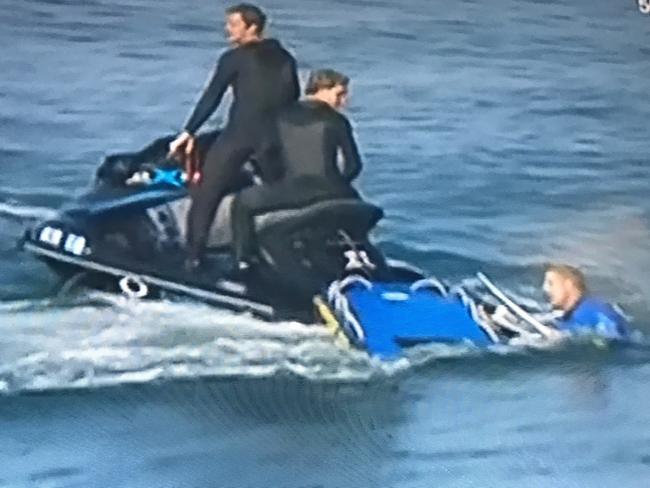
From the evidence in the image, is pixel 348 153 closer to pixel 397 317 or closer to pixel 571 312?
pixel 397 317

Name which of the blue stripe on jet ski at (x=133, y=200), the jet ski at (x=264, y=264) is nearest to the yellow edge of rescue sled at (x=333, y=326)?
the jet ski at (x=264, y=264)

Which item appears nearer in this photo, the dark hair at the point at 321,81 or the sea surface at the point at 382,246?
the sea surface at the point at 382,246

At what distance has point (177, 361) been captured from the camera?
6.27 feet

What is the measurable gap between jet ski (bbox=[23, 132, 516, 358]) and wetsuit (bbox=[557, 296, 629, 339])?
0.28ft

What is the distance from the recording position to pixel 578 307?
201 cm

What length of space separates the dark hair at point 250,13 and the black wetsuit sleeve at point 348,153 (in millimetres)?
147

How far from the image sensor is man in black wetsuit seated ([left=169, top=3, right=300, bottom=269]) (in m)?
1.97

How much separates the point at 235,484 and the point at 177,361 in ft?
0.50

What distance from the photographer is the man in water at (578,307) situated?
200 centimetres

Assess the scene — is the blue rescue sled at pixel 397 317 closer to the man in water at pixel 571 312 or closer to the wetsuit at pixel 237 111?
the man in water at pixel 571 312

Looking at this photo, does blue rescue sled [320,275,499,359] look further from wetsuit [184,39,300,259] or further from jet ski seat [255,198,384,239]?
wetsuit [184,39,300,259]

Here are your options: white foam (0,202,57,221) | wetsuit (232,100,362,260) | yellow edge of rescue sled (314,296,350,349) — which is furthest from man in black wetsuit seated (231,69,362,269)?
white foam (0,202,57,221)

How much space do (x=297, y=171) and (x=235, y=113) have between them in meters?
0.10

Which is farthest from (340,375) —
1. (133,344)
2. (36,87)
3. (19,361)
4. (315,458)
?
(36,87)
